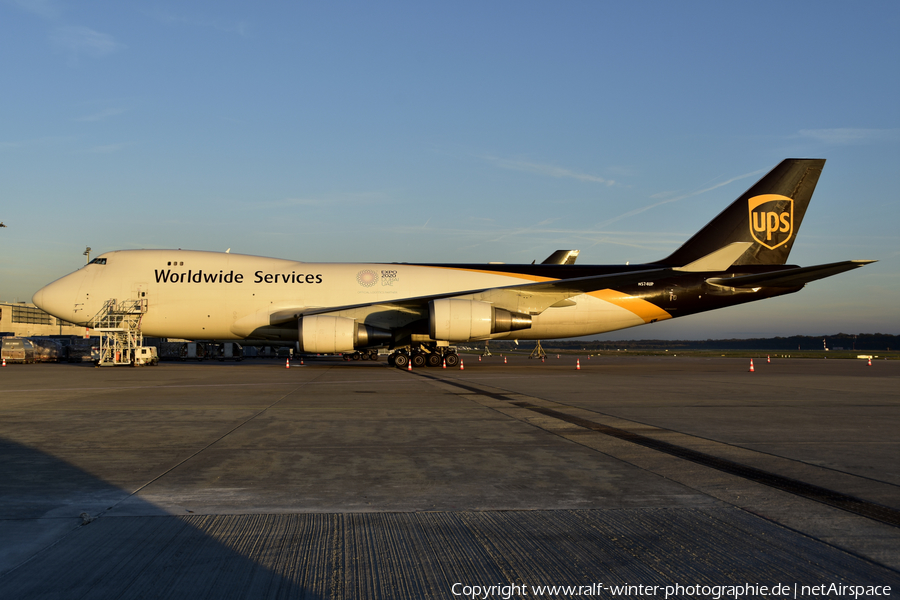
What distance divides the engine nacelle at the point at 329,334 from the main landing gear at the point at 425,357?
3.13 metres

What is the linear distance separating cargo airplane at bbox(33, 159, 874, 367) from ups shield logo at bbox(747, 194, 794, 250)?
40 mm

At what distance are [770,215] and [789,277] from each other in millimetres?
3532

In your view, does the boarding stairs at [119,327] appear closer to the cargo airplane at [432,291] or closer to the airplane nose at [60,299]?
the cargo airplane at [432,291]

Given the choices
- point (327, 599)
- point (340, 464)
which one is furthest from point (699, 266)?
point (327, 599)

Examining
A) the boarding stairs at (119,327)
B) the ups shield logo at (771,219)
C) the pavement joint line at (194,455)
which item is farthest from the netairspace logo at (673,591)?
the ups shield logo at (771,219)

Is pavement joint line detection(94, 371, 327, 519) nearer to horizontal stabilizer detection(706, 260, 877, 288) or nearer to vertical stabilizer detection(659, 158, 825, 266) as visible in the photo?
horizontal stabilizer detection(706, 260, 877, 288)

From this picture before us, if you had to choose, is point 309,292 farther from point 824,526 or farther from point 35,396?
point 824,526

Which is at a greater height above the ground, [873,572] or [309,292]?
[309,292]

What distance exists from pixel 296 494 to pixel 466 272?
19.9 m

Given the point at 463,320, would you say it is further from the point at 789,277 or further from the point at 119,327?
the point at 119,327

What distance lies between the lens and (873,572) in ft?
9.12

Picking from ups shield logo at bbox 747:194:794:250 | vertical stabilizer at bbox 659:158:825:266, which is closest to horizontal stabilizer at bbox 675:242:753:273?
vertical stabilizer at bbox 659:158:825:266

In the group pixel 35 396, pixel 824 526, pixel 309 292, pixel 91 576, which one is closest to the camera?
pixel 91 576

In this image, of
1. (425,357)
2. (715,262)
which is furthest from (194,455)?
(715,262)
